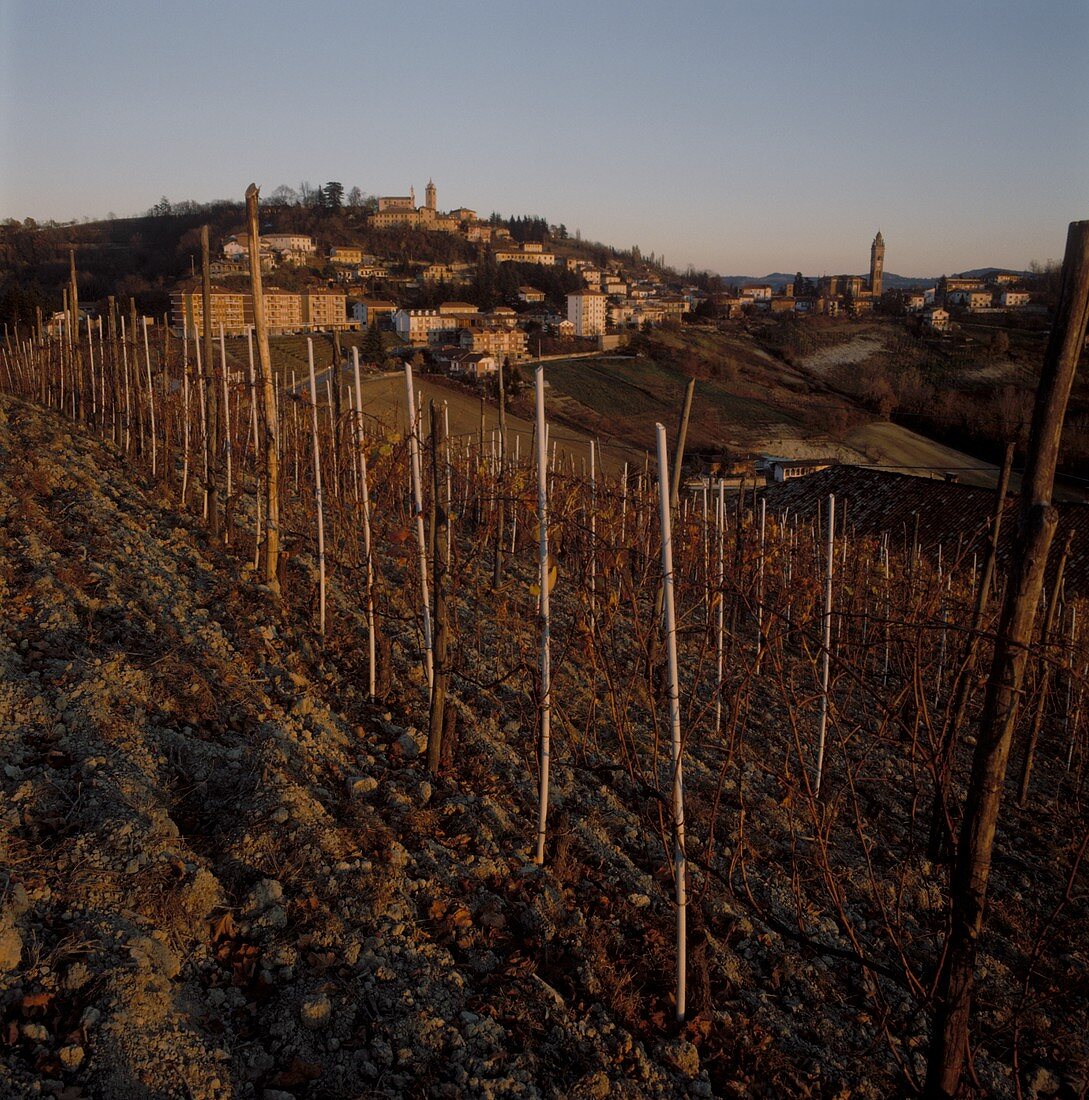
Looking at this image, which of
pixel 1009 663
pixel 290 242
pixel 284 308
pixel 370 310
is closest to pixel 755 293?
pixel 290 242

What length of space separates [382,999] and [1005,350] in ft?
210

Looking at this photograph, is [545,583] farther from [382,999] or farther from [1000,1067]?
[1000,1067]

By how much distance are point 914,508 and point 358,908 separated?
56.2 feet

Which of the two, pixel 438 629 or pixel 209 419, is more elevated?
pixel 209 419

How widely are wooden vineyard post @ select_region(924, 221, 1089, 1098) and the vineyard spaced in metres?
0.01

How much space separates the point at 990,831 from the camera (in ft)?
6.17

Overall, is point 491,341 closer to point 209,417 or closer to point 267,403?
point 209,417

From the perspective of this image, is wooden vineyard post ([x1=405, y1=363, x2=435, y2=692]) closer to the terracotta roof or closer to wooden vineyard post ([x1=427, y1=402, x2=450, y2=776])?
wooden vineyard post ([x1=427, y1=402, x2=450, y2=776])

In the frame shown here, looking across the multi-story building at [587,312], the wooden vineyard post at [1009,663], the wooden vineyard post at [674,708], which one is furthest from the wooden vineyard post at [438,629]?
the multi-story building at [587,312]

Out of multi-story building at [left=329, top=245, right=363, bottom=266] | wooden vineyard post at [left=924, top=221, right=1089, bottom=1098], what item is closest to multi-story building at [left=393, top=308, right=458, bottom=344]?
multi-story building at [left=329, top=245, right=363, bottom=266]

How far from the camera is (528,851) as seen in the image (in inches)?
146

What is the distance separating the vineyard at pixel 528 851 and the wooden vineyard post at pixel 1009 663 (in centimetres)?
1

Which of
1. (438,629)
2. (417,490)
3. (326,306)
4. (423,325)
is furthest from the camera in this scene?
(326,306)

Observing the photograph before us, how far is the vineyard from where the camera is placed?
7.50 feet
